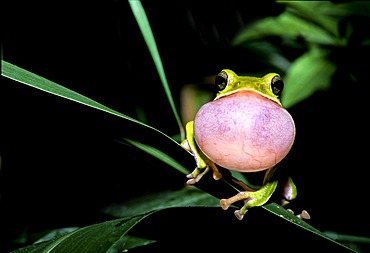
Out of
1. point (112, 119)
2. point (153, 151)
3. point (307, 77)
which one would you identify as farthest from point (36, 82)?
point (307, 77)

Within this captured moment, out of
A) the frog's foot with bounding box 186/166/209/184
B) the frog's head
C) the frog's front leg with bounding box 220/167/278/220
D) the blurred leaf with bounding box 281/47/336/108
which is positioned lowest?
the blurred leaf with bounding box 281/47/336/108

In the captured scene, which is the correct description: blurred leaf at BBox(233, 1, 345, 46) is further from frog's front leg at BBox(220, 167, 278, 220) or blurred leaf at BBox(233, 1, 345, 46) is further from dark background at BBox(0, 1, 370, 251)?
frog's front leg at BBox(220, 167, 278, 220)

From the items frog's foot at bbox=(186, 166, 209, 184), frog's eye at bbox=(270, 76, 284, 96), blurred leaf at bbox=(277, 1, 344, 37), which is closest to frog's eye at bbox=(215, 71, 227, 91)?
frog's eye at bbox=(270, 76, 284, 96)

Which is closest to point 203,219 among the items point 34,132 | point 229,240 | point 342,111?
point 229,240

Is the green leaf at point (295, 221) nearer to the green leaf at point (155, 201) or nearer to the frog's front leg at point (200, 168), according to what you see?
the frog's front leg at point (200, 168)

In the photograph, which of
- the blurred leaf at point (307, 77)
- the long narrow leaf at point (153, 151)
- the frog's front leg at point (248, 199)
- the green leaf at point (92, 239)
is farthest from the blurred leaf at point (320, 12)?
the green leaf at point (92, 239)
